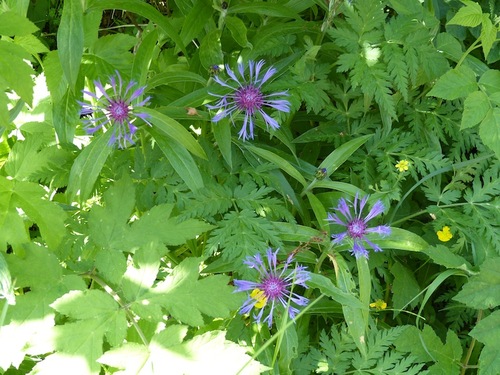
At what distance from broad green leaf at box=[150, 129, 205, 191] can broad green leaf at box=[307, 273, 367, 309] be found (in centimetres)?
34

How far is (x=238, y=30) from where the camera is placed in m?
1.39

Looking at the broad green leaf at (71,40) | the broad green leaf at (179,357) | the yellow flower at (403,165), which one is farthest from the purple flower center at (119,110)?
the yellow flower at (403,165)

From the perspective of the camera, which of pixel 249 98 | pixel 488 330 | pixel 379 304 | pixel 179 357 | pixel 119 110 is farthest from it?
pixel 379 304

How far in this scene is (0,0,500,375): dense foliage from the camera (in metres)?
1.16

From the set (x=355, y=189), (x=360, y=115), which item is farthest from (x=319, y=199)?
(x=360, y=115)

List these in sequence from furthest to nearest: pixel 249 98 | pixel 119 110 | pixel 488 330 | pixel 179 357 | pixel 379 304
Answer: pixel 379 304 → pixel 488 330 → pixel 249 98 → pixel 119 110 → pixel 179 357

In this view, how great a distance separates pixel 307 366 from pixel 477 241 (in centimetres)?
53

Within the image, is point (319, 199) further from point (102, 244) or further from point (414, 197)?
point (102, 244)

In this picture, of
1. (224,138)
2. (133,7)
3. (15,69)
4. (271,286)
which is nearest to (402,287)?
(271,286)

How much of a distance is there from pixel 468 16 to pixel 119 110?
2.55 feet

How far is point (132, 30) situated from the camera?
2131mm

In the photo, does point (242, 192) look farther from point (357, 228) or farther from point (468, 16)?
point (468, 16)

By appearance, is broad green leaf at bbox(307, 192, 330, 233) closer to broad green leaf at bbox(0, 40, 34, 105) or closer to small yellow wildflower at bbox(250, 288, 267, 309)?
small yellow wildflower at bbox(250, 288, 267, 309)

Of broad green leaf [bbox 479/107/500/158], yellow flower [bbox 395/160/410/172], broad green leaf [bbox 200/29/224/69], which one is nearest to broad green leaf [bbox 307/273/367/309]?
yellow flower [bbox 395/160/410/172]
